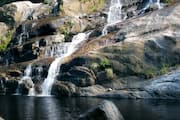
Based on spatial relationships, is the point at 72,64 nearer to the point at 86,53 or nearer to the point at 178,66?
the point at 86,53

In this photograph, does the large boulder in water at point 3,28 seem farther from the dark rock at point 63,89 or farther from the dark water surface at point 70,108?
the dark water surface at point 70,108

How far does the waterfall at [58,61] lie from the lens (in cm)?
5884

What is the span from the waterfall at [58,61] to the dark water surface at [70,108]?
15.5ft

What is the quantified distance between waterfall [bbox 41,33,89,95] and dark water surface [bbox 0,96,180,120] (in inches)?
186

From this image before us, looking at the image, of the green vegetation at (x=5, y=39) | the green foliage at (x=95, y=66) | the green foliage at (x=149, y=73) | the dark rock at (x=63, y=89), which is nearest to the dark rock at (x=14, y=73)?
the dark rock at (x=63, y=89)

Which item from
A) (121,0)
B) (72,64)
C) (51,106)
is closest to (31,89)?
(72,64)

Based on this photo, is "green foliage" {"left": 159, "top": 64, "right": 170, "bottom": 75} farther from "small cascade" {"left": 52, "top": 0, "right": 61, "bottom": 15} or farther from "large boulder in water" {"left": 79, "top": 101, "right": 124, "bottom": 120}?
"large boulder in water" {"left": 79, "top": 101, "right": 124, "bottom": 120}

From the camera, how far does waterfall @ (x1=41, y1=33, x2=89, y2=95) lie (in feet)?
193

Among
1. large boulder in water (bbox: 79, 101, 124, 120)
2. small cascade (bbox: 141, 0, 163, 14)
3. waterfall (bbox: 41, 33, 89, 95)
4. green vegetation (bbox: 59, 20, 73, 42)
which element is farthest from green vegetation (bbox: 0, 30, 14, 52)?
large boulder in water (bbox: 79, 101, 124, 120)

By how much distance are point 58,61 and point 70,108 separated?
56.9 feet

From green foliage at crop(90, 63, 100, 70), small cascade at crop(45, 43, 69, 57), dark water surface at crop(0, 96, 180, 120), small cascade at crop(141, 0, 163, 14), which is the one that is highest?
small cascade at crop(141, 0, 163, 14)

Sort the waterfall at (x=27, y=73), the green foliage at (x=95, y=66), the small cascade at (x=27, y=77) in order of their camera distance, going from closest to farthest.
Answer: the green foliage at (x=95, y=66)
the small cascade at (x=27, y=77)
the waterfall at (x=27, y=73)

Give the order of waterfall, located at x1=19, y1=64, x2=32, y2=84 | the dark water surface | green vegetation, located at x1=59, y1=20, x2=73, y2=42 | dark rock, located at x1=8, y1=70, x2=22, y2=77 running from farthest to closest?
green vegetation, located at x1=59, y1=20, x2=73, y2=42, dark rock, located at x1=8, y1=70, x2=22, y2=77, waterfall, located at x1=19, y1=64, x2=32, y2=84, the dark water surface

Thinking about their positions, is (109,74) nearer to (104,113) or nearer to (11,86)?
(11,86)
